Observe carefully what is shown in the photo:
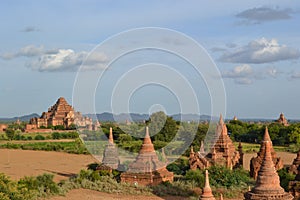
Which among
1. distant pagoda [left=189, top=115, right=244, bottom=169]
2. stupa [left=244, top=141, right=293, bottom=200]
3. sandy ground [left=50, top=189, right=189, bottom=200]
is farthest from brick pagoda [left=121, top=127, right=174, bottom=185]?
stupa [left=244, top=141, right=293, bottom=200]

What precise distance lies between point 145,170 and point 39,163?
992 inches

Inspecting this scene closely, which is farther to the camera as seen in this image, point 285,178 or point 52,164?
point 52,164

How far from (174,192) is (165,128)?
121ft

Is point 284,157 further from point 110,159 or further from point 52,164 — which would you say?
point 110,159

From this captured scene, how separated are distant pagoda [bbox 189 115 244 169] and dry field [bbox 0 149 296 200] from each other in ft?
18.7

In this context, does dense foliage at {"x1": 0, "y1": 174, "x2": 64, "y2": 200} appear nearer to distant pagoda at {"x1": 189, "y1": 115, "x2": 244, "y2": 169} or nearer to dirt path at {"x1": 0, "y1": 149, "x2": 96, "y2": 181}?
dirt path at {"x1": 0, "y1": 149, "x2": 96, "y2": 181}

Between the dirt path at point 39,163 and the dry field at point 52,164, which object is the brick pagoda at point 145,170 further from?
the dirt path at point 39,163

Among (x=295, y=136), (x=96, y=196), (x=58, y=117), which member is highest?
(x=58, y=117)

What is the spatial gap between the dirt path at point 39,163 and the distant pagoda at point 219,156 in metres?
10.5

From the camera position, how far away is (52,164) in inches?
1937

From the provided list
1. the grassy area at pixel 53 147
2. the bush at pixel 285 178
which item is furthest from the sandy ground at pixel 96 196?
the grassy area at pixel 53 147

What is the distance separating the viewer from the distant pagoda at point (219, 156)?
31.6 meters

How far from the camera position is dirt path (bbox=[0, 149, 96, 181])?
40978 millimetres

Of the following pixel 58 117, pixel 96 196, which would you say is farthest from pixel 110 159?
pixel 58 117
